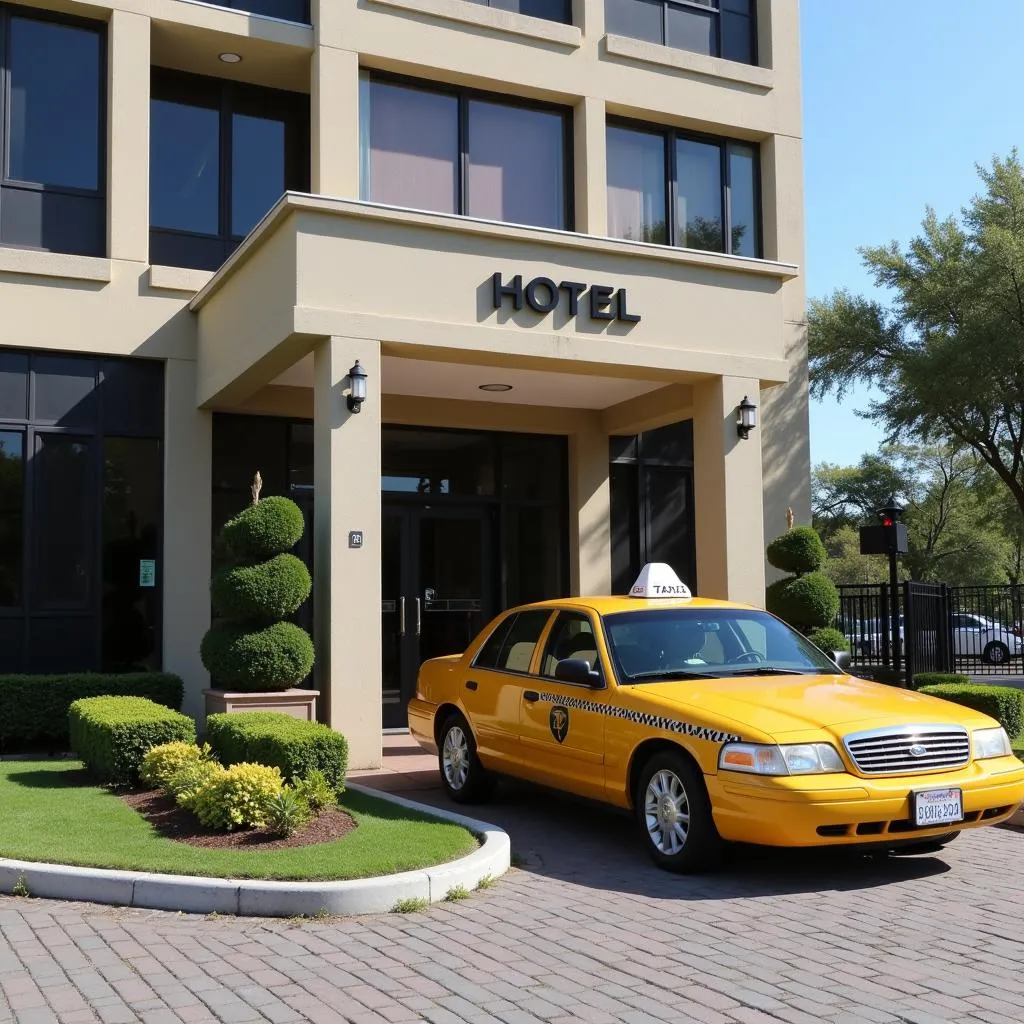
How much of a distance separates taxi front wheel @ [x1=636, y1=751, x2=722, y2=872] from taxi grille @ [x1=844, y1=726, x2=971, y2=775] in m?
0.93

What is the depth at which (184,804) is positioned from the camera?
818cm

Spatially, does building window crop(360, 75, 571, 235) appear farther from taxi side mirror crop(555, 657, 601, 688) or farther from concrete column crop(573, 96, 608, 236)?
taxi side mirror crop(555, 657, 601, 688)

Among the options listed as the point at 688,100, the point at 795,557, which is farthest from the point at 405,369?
the point at 688,100

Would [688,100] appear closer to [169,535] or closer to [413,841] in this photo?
[169,535]

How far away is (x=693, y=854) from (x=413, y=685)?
7658 mm

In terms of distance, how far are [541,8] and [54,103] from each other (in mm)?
6303

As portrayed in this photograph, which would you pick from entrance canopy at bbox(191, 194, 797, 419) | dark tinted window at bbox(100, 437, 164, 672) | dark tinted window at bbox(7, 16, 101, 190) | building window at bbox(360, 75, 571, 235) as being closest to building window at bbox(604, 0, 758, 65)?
building window at bbox(360, 75, 571, 235)

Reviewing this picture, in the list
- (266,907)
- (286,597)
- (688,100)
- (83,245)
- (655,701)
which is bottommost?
(266,907)

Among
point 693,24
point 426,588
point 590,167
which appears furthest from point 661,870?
point 693,24

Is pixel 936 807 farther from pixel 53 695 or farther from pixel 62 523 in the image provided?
pixel 62 523

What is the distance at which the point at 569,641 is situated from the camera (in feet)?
29.2

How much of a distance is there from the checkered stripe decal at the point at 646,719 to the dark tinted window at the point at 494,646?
1.01 m

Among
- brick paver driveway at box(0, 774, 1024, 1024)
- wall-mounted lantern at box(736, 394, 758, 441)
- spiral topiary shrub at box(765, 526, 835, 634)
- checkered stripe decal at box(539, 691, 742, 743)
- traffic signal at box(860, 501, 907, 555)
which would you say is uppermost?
wall-mounted lantern at box(736, 394, 758, 441)

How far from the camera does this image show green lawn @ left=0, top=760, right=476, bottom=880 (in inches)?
265
